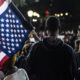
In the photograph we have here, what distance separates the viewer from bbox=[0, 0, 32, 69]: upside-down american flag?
13.3 ft

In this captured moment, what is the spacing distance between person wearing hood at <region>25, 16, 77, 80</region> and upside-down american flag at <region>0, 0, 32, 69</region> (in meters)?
0.68

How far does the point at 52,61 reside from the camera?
472 centimetres

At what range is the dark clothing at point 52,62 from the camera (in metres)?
4.70

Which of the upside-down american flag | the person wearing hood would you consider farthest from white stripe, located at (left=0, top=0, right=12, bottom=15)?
the person wearing hood

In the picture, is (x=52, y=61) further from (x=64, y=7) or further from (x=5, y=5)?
(x=64, y=7)

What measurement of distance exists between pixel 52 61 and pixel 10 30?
2.89ft

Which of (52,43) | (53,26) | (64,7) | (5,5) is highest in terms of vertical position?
(64,7)

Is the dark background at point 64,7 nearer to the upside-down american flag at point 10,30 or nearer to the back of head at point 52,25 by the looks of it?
the back of head at point 52,25

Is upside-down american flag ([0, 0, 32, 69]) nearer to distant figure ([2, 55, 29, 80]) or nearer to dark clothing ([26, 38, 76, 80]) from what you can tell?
distant figure ([2, 55, 29, 80])

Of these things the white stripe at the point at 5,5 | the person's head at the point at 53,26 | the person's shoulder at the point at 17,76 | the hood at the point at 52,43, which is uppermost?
the white stripe at the point at 5,5

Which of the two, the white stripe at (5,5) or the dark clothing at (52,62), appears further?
the dark clothing at (52,62)

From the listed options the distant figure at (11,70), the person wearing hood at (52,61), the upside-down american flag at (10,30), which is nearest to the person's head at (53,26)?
the person wearing hood at (52,61)

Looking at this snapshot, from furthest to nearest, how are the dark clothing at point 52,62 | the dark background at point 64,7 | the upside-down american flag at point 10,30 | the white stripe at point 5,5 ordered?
1. the dark background at point 64,7
2. the dark clothing at point 52,62
3. the white stripe at point 5,5
4. the upside-down american flag at point 10,30

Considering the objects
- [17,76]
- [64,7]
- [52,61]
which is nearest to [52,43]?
[52,61]
